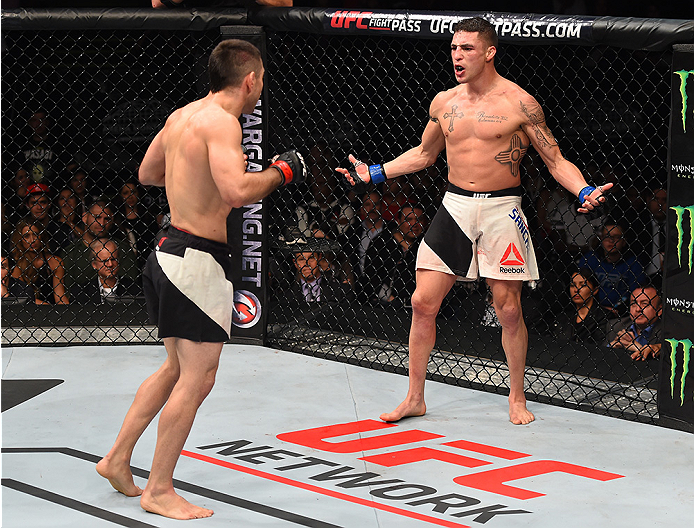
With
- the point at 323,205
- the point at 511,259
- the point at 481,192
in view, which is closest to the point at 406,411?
the point at 511,259

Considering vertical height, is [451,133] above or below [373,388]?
above

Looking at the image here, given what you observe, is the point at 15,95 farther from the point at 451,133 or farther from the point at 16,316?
the point at 451,133

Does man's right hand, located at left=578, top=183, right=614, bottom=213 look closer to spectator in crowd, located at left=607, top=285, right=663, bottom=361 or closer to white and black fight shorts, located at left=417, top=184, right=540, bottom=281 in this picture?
white and black fight shorts, located at left=417, top=184, right=540, bottom=281

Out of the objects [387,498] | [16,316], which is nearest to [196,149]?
[387,498]

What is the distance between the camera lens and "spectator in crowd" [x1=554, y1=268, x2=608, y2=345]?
4.61 meters

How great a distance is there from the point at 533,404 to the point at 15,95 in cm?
427

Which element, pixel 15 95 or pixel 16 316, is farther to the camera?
pixel 15 95

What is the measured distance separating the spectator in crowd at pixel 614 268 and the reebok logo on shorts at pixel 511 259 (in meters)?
1.36

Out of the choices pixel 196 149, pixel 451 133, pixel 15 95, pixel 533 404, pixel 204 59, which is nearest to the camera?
pixel 196 149

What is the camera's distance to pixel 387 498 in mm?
2750

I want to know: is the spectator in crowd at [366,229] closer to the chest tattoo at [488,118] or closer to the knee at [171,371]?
the chest tattoo at [488,118]

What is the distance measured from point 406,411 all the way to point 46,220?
114 inches

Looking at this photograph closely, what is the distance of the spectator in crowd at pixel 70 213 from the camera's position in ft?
18.2

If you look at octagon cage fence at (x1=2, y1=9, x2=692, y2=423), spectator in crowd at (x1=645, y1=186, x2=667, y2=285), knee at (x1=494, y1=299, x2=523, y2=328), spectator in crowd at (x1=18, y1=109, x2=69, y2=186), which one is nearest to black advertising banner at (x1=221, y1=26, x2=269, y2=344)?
octagon cage fence at (x1=2, y1=9, x2=692, y2=423)
